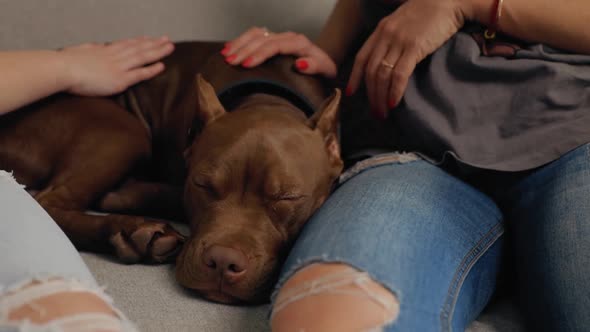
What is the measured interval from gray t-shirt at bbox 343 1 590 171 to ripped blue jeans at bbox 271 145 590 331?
5 centimetres

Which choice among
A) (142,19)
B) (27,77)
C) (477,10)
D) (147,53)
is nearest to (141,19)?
(142,19)

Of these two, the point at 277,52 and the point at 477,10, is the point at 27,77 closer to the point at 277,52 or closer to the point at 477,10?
the point at 277,52

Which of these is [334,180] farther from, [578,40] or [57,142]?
[57,142]

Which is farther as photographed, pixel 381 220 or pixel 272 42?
pixel 272 42

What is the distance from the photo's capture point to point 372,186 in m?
1.40

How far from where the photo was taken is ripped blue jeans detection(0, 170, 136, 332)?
2.95 ft

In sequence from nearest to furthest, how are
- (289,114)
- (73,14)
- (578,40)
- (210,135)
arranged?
(578,40) < (210,135) < (289,114) < (73,14)

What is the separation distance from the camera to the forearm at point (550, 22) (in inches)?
60.1

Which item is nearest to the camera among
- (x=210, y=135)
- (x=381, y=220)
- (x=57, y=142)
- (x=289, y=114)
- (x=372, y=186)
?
(x=381, y=220)

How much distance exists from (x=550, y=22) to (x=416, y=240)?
668 millimetres

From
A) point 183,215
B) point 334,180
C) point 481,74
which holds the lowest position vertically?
point 183,215

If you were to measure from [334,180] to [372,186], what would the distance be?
375 millimetres

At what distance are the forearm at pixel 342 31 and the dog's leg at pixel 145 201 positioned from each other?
26.7 inches

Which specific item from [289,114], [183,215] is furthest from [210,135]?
[183,215]
